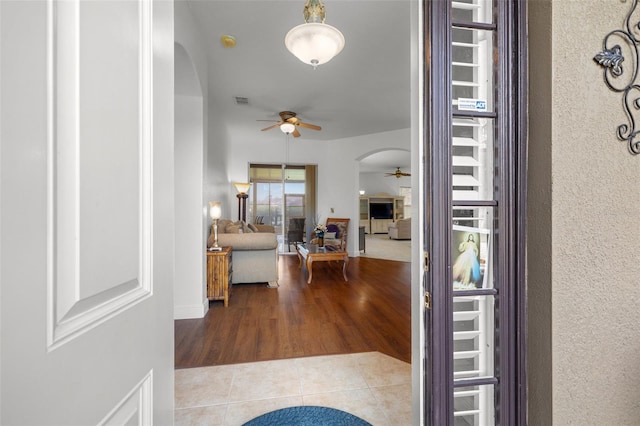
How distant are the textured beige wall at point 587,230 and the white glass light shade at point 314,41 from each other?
5.29ft

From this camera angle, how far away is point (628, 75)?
0.83 meters

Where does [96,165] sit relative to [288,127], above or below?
below

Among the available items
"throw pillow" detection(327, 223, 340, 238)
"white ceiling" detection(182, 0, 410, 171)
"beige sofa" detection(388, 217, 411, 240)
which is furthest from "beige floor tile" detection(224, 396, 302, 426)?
"beige sofa" detection(388, 217, 411, 240)

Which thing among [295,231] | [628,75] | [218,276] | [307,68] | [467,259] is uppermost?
[307,68]

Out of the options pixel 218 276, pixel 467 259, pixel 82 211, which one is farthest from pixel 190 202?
pixel 467 259

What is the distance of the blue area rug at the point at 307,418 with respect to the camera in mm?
1508

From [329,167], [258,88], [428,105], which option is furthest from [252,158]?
[428,105]

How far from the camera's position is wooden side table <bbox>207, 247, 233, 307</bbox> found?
3234 millimetres

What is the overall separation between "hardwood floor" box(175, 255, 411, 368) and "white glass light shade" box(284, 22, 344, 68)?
2.51 metres

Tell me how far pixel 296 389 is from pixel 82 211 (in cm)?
181

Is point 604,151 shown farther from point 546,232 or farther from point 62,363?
point 62,363

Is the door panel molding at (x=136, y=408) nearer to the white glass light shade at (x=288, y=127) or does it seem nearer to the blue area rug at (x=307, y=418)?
the blue area rug at (x=307, y=418)

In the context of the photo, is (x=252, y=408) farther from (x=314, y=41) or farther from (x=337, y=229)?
(x=337, y=229)

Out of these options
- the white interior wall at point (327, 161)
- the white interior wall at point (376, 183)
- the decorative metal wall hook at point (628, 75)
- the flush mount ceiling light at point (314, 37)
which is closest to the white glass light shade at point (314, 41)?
the flush mount ceiling light at point (314, 37)
